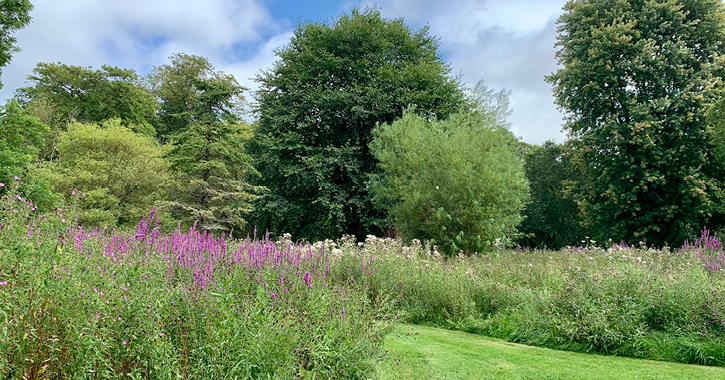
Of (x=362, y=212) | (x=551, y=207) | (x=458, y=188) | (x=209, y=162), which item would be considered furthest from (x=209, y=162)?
(x=551, y=207)

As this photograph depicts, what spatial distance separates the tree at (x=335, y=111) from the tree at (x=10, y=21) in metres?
9.09

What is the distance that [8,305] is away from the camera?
222cm

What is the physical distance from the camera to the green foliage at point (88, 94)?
24859mm

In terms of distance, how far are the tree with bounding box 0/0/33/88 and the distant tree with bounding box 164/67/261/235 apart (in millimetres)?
Answer: 5673

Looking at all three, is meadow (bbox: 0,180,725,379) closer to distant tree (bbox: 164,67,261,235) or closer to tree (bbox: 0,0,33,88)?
distant tree (bbox: 164,67,261,235)

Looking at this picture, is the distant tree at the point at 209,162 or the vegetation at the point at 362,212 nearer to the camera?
the vegetation at the point at 362,212

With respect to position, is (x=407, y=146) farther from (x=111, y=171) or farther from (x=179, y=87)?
(x=179, y=87)

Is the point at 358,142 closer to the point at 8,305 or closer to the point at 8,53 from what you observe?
the point at 8,53

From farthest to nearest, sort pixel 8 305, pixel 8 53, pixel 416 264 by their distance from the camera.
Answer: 1. pixel 8 53
2. pixel 416 264
3. pixel 8 305

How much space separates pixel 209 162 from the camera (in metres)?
14.4

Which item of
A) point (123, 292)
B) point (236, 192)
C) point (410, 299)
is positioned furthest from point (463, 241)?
point (123, 292)

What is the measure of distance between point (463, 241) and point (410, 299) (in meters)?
4.93

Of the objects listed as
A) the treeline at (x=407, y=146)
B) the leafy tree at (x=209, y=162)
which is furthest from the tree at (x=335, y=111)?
the leafy tree at (x=209, y=162)

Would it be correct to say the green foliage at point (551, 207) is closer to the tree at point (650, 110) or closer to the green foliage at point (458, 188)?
the tree at point (650, 110)
